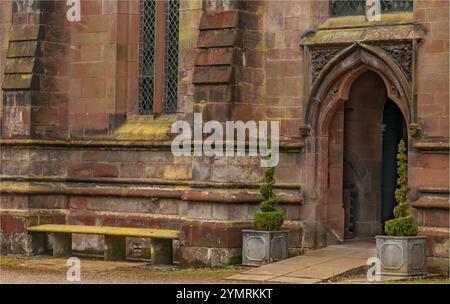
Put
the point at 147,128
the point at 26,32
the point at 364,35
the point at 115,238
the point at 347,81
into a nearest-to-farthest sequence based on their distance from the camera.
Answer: the point at 364,35, the point at 347,81, the point at 115,238, the point at 147,128, the point at 26,32

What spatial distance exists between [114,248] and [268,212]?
12.5 feet

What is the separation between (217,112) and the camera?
2038 cm

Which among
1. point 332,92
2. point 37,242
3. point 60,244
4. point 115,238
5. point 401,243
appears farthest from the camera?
point 37,242

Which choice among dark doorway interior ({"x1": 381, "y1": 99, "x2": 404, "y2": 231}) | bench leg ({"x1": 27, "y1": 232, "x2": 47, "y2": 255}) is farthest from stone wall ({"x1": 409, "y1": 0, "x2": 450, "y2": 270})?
bench leg ({"x1": 27, "y1": 232, "x2": 47, "y2": 255})

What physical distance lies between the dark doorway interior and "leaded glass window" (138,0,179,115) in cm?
407

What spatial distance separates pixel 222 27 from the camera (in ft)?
67.5

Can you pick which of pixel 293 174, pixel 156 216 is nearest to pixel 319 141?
pixel 293 174

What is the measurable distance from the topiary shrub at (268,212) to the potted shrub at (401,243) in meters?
2.21

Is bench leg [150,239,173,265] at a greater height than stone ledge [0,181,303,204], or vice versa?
stone ledge [0,181,303,204]

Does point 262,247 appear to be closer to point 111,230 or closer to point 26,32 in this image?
point 111,230

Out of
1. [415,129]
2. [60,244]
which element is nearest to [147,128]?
[60,244]

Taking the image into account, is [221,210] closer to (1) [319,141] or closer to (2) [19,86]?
(1) [319,141]

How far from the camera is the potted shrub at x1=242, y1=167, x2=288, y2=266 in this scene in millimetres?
19703

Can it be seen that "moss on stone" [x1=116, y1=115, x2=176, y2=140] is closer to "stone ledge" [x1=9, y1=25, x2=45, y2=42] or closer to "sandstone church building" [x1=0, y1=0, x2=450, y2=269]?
"sandstone church building" [x1=0, y1=0, x2=450, y2=269]
